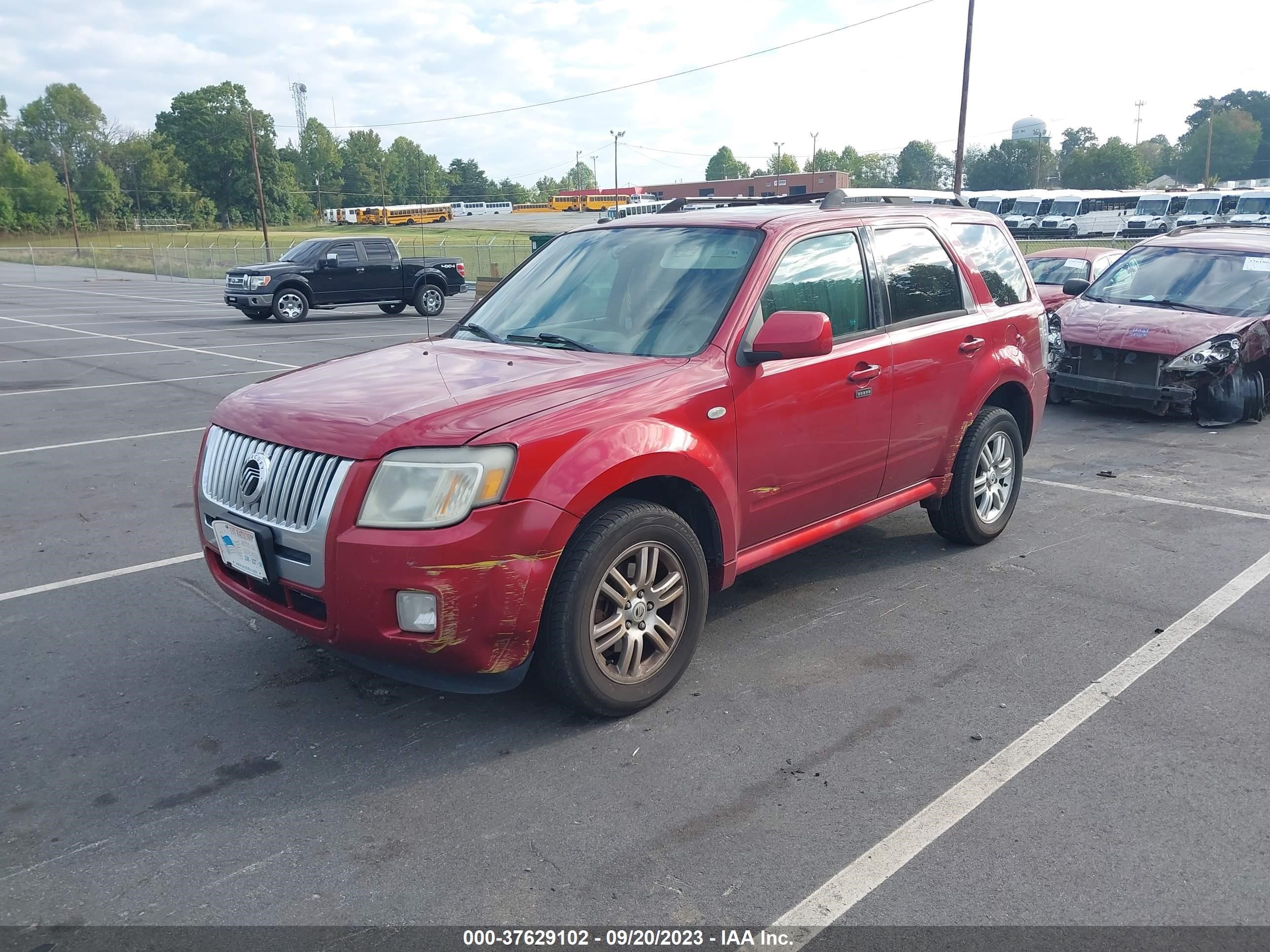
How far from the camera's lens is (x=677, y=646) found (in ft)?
13.4

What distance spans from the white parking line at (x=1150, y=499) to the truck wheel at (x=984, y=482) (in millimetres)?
1489

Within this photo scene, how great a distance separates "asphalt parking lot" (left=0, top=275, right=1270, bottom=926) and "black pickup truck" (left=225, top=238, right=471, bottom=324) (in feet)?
57.0

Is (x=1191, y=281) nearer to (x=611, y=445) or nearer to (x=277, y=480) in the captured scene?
(x=611, y=445)

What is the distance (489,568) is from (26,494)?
5.50 m

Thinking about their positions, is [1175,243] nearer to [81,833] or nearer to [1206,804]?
[1206,804]

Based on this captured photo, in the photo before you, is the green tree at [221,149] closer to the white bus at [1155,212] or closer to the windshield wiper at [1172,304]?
the white bus at [1155,212]

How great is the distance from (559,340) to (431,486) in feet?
4.62

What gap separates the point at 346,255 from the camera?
78.4 feet

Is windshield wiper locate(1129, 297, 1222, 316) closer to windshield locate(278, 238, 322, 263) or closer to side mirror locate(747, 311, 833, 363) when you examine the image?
side mirror locate(747, 311, 833, 363)

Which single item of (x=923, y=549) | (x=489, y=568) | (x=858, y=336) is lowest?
(x=923, y=549)

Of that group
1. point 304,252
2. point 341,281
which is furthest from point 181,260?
point 341,281

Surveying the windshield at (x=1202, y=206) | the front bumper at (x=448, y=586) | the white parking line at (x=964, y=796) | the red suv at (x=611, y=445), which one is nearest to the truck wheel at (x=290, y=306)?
the red suv at (x=611, y=445)

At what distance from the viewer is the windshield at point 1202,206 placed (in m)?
50.5

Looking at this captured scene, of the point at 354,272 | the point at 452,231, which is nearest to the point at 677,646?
the point at 354,272
